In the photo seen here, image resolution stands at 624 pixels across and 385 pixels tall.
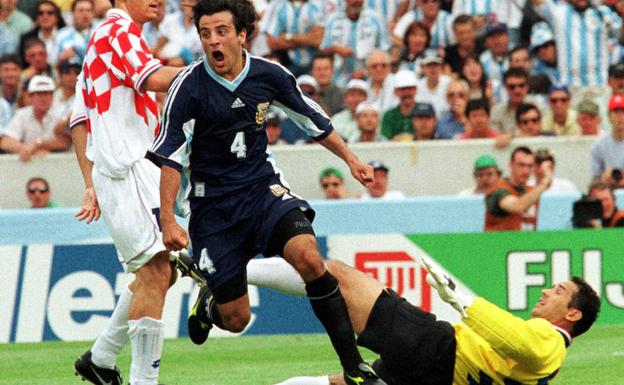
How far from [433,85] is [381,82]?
591mm

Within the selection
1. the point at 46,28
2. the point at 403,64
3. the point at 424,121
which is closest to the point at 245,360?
the point at 424,121

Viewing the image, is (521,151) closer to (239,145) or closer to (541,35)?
(541,35)

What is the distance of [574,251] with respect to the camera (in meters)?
13.2

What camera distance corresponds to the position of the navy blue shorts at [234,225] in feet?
26.0

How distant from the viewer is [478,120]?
1551cm

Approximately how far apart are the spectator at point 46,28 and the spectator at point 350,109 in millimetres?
3779

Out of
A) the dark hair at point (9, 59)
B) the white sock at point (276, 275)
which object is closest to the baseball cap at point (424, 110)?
the dark hair at point (9, 59)

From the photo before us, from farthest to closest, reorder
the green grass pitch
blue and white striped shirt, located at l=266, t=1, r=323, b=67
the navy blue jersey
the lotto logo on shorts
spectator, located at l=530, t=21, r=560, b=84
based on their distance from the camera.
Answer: blue and white striped shirt, located at l=266, t=1, r=323, b=67
spectator, located at l=530, t=21, r=560, b=84
the lotto logo on shorts
the green grass pitch
the navy blue jersey

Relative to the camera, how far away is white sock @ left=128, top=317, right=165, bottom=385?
26.8 ft

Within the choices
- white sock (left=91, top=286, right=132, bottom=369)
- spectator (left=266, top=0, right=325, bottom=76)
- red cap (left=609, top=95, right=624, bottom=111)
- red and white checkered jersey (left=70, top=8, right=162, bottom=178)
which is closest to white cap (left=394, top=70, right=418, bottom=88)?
spectator (left=266, top=0, right=325, bottom=76)

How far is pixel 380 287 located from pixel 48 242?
691 centimetres

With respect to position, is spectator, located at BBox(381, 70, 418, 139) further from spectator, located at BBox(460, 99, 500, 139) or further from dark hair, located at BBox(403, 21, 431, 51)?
dark hair, located at BBox(403, 21, 431, 51)

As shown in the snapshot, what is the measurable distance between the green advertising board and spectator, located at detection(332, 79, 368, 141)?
2848 mm

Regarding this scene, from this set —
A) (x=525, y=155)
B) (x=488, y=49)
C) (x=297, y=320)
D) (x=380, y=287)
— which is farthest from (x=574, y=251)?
(x=380, y=287)
